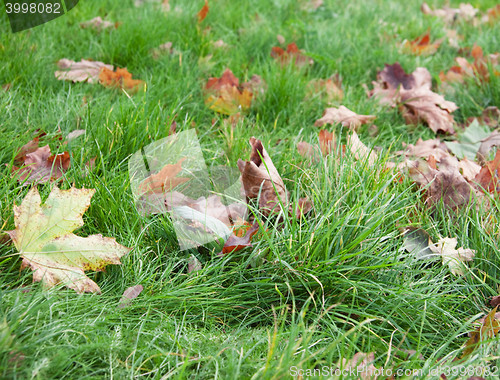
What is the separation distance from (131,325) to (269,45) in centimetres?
252

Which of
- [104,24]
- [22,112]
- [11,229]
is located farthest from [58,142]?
[104,24]

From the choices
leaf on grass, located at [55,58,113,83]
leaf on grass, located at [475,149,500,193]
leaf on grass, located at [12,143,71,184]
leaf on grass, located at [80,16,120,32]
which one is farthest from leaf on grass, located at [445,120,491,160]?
leaf on grass, located at [80,16,120,32]

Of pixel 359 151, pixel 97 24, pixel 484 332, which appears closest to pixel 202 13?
pixel 97 24

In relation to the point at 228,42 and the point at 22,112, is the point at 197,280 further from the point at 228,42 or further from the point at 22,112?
the point at 228,42

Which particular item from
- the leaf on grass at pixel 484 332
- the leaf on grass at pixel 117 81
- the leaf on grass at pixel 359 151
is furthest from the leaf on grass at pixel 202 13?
the leaf on grass at pixel 484 332

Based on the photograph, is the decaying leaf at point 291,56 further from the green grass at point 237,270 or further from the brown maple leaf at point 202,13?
the brown maple leaf at point 202,13

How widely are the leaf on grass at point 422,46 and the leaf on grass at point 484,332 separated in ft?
8.50

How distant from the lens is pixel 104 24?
3201 millimetres

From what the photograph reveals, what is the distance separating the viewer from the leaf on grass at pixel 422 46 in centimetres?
357

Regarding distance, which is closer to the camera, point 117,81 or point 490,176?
point 490,176

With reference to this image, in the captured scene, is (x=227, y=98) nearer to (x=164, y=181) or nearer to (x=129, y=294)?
(x=164, y=181)

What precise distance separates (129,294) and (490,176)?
1556 mm

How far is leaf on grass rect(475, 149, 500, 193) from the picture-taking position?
1.94m

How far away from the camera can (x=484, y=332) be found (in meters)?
1.38
